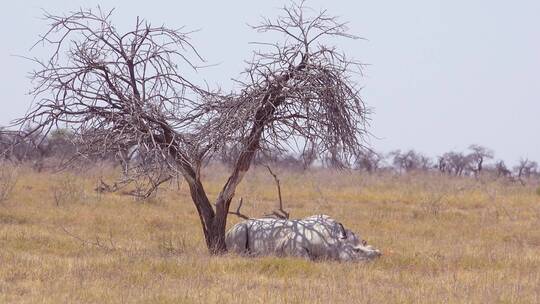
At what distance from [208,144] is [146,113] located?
1.08 m

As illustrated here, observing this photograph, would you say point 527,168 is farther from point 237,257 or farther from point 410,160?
point 237,257

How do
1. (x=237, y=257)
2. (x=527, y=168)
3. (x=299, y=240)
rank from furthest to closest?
(x=527, y=168) < (x=299, y=240) < (x=237, y=257)

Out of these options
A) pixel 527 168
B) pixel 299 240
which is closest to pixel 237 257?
pixel 299 240

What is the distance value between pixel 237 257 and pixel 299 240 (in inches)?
39.7

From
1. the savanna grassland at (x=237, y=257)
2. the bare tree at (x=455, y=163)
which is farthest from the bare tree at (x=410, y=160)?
the savanna grassland at (x=237, y=257)

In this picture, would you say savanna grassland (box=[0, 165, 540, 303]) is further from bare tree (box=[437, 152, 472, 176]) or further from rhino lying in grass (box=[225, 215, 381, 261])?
bare tree (box=[437, 152, 472, 176])

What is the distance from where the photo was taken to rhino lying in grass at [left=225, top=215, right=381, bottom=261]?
38.4 ft

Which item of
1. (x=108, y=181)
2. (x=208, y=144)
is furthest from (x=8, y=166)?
(x=208, y=144)

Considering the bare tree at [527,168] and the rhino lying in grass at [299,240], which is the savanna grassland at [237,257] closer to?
the rhino lying in grass at [299,240]

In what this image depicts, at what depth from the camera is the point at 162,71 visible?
12.6 m

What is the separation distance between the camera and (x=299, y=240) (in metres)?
11.7

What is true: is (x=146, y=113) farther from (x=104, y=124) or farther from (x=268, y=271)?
(x=268, y=271)

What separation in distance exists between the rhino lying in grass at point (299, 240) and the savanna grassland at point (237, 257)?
518 millimetres

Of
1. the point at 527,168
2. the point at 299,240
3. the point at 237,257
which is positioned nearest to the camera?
the point at 237,257
